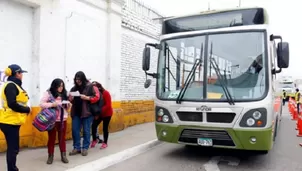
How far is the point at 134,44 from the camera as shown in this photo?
10.7m

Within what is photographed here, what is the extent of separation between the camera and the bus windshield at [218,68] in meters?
5.42

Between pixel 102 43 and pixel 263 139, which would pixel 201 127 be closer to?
pixel 263 139

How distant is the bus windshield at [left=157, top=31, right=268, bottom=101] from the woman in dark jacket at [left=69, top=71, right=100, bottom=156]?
4.72ft

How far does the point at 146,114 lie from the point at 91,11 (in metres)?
4.91

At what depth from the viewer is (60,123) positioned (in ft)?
17.6

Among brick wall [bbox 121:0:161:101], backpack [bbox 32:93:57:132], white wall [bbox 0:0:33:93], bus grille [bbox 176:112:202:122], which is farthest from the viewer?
brick wall [bbox 121:0:161:101]

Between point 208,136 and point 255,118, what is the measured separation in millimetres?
916

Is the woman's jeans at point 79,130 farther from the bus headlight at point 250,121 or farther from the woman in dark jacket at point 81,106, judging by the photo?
the bus headlight at point 250,121

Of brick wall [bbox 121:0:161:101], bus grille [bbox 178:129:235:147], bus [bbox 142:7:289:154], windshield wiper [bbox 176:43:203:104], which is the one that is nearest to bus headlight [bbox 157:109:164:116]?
bus [bbox 142:7:289:154]

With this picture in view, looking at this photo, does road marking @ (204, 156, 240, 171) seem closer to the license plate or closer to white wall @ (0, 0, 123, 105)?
the license plate

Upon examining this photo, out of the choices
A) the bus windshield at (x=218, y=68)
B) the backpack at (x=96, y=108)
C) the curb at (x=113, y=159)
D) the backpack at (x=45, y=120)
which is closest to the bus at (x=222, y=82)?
the bus windshield at (x=218, y=68)

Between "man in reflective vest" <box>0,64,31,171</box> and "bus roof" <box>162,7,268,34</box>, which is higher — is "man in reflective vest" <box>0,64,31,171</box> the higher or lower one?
the lower one

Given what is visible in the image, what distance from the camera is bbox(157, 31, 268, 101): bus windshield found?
5.42 meters

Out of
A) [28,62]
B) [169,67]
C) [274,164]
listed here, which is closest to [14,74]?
[28,62]
